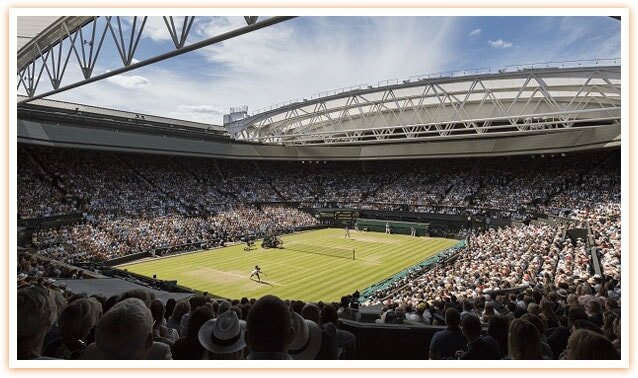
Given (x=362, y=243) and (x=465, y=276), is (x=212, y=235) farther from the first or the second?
(x=465, y=276)

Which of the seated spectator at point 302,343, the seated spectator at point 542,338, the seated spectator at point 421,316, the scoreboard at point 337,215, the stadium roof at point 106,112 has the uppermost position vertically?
the stadium roof at point 106,112

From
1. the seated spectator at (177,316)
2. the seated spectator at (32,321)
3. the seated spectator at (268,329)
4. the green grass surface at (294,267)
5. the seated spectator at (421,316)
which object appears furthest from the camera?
the green grass surface at (294,267)

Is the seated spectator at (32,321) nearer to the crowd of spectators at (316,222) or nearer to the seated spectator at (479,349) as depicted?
the crowd of spectators at (316,222)

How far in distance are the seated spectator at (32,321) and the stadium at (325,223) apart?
0.01 m

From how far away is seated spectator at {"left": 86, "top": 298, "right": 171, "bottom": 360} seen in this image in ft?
10.0

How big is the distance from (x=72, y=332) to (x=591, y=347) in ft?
15.5

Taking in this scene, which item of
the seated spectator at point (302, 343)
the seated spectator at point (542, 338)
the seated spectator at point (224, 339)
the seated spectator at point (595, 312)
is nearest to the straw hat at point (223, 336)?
the seated spectator at point (224, 339)

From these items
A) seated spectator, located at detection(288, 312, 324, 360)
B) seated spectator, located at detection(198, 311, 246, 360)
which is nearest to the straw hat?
seated spectator, located at detection(198, 311, 246, 360)

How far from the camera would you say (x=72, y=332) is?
4.19 m

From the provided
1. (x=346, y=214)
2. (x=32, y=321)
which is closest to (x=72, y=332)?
(x=32, y=321)

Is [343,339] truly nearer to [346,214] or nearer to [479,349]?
[479,349]

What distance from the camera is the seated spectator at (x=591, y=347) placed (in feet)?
10.4

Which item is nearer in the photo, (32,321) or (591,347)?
(591,347)
